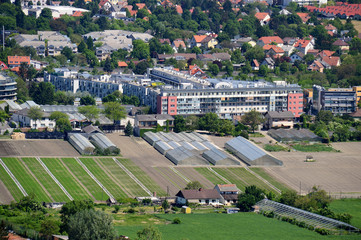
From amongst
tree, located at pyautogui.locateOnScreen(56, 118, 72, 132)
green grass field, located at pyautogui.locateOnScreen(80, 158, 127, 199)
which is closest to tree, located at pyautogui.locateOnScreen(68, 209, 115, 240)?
green grass field, located at pyautogui.locateOnScreen(80, 158, 127, 199)

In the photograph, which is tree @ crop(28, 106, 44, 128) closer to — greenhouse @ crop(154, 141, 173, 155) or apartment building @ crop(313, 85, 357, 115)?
greenhouse @ crop(154, 141, 173, 155)

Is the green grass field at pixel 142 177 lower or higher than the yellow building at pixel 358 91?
lower

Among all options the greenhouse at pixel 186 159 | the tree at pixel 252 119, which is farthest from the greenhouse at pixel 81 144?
the tree at pixel 252 119

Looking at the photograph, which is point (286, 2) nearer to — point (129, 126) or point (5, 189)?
point (129, 126)

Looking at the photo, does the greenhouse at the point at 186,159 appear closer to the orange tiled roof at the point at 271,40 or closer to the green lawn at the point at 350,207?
the green lawn at the point at 350,207

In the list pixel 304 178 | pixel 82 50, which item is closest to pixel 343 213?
pixel 304 178

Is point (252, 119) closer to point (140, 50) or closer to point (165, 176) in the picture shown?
point (165, 176)

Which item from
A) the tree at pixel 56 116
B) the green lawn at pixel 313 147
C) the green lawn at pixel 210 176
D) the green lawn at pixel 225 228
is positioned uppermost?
the tree at pixel 56 116
